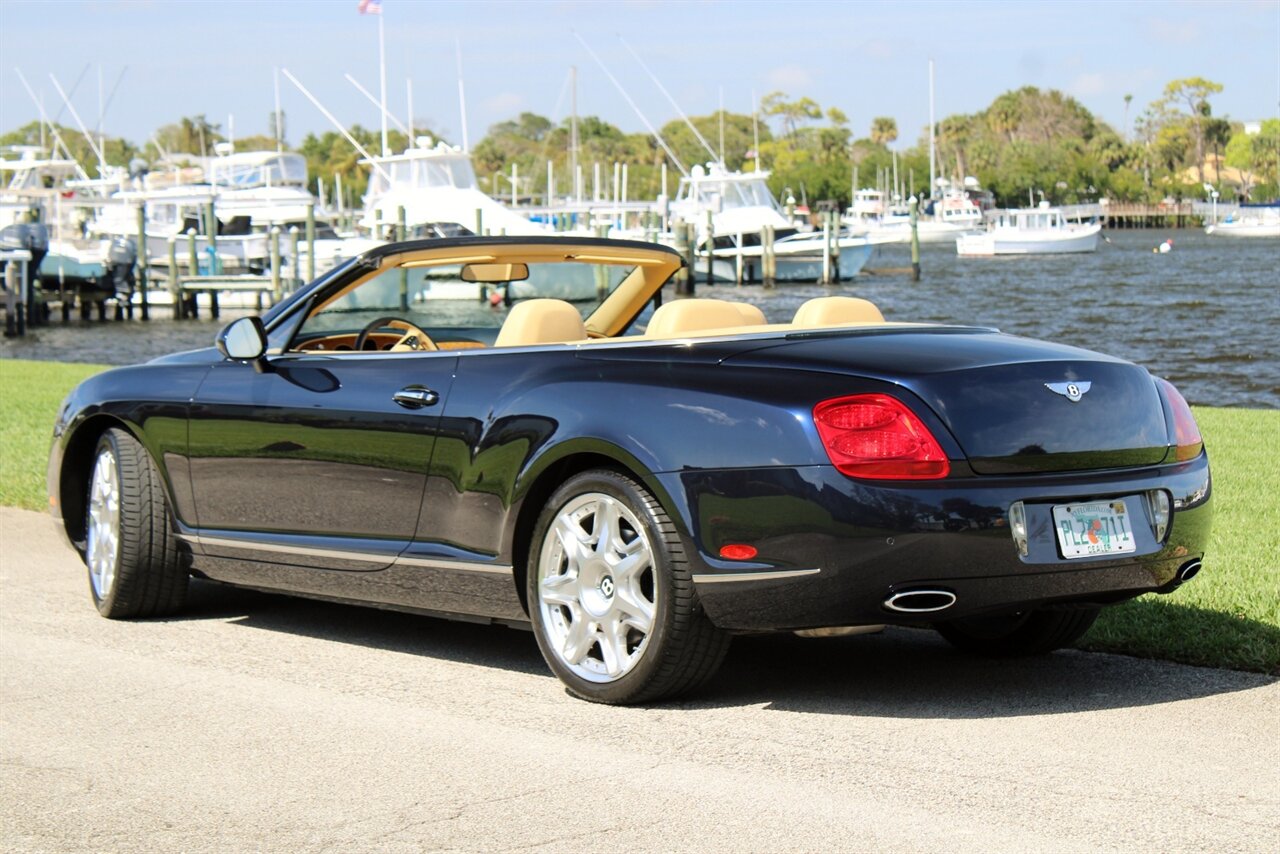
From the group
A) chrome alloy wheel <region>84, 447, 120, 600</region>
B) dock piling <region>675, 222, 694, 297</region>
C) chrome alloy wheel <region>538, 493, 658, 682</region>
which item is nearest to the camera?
chrome alloy wheel <region>538, 493, 658, 682</region>

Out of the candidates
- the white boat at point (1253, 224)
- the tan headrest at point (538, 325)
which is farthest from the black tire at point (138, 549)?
the white boat at point (1253, 224)

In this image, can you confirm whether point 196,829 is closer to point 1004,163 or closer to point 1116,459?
point 1116,459

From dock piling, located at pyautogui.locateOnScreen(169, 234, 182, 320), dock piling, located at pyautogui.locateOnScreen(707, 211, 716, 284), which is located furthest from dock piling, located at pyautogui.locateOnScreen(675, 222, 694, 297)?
dock piling, located at pyautogui.locateOnScreen(169, 234, 182, 320)

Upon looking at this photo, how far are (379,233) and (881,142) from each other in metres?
146

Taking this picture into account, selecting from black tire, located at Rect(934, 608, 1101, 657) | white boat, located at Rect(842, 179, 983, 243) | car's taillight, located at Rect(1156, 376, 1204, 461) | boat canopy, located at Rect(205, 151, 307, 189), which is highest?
boat canopy, located at Rect(205, 151, 307, 189)

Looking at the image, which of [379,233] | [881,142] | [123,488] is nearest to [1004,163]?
[881,142]

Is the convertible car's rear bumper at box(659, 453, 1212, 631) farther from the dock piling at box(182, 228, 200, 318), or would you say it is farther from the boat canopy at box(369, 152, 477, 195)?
the boat canopy at box(369, 152, 477, 195)

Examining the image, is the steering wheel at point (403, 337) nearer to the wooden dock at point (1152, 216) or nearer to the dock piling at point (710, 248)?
the dock piling at point (710, 248)

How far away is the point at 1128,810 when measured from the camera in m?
4.33

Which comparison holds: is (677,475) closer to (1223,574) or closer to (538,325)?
(538,325)

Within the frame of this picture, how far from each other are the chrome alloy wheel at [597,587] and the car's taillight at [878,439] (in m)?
0.65

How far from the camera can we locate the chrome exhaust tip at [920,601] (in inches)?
199

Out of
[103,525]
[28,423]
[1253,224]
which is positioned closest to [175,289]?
[28,423]

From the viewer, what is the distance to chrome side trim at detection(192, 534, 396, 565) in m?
6.24
